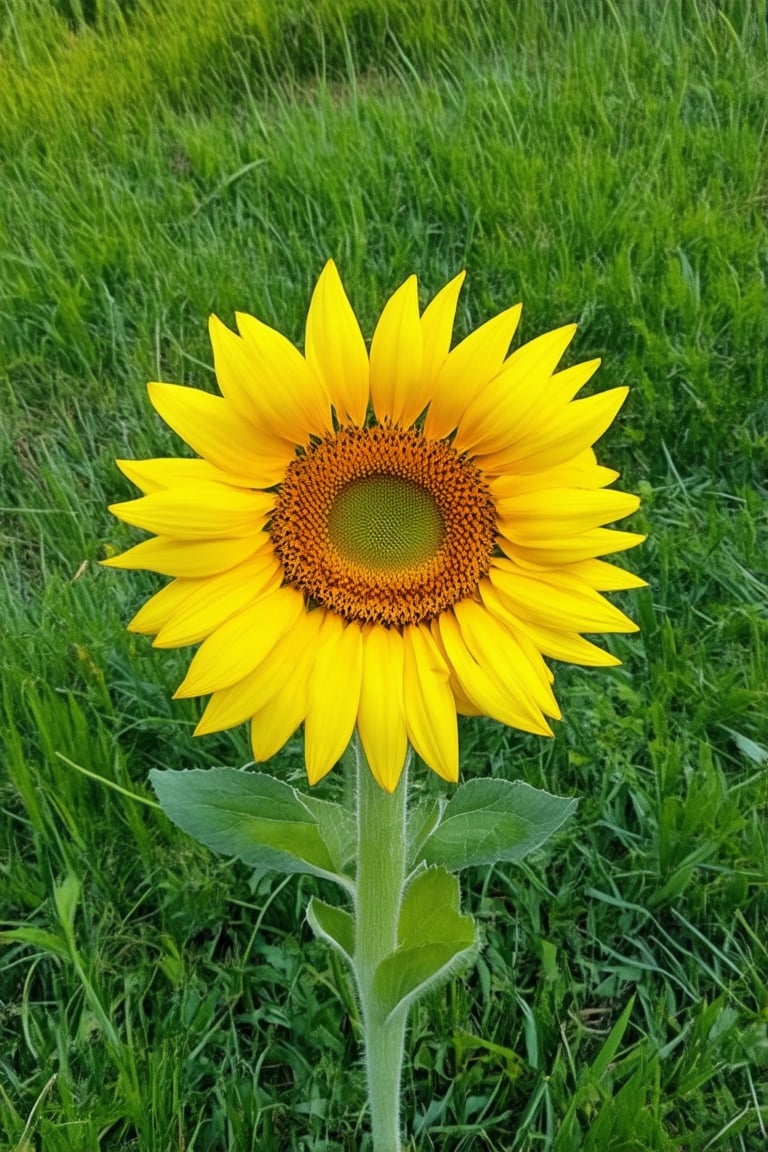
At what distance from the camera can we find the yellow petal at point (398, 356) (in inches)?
45.7

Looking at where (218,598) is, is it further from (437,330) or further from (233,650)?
(437,330)

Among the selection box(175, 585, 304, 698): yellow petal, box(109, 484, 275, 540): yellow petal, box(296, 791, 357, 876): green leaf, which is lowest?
box(296, 791, 357, 876): green leaf

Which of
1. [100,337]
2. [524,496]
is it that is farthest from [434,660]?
[100,337]

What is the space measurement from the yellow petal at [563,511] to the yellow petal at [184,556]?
1.12ft

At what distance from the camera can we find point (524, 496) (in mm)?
1206

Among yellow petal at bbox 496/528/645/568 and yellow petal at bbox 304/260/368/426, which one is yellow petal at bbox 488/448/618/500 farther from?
yellow petal at bbox 304/260/368/426

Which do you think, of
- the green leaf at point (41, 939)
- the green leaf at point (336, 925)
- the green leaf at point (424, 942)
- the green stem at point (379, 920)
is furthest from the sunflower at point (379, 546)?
the green leaf at point (41, 939)

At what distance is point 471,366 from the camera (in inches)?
46.3

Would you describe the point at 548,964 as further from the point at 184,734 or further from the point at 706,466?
the point at 706,466

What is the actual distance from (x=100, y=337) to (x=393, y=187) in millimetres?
1053

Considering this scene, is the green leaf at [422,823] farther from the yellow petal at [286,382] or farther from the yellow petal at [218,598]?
the yellow petal at [286,382]

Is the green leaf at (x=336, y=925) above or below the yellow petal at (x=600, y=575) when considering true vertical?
below

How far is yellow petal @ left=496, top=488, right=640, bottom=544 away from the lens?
1.15m

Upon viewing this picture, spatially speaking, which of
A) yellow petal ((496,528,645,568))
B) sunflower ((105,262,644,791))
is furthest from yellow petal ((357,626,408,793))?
yellow petal ((496,528,645,568))
